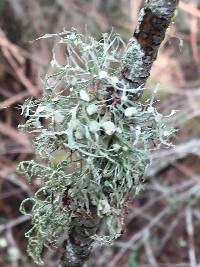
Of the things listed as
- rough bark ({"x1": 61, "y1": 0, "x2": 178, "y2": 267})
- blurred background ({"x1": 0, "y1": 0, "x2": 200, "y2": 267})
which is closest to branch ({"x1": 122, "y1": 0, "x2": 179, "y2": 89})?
rough bark ({"x1": 61, "y1": 0, "x2": 178, "y2": 267})

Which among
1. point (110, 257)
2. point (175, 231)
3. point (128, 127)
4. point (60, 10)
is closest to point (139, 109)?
point (128, 127)

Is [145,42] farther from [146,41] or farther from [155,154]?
[155,154]

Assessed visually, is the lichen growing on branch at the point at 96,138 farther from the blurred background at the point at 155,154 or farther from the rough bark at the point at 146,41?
the blurred background at the point at 155,154

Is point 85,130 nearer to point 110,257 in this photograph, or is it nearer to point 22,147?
point 110,257

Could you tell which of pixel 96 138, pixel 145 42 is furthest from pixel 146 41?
pixel 96 138

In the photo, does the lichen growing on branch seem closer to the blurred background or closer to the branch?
the branch

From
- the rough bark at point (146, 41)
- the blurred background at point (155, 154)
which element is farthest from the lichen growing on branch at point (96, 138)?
the blurred background at point (155, 154)
